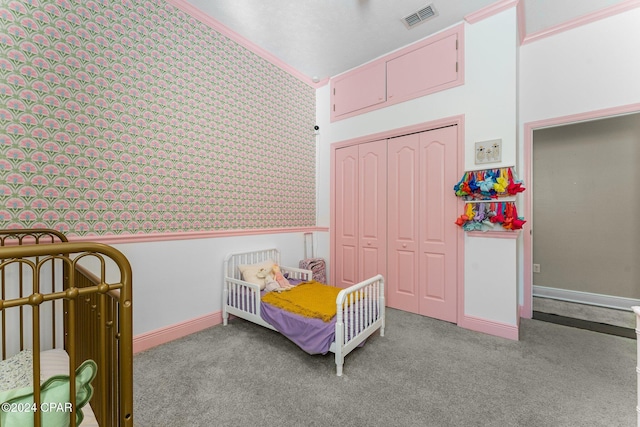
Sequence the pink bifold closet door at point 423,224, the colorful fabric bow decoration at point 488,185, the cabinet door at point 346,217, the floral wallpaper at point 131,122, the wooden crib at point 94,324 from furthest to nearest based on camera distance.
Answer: the cabinet door at point 346,217 < the pink bifold closet door at point 423,224 < the colorful fabric bow decoration at point 488,185 < the floral wallpaper at point 131,122 < the wooden crib at point 94,324

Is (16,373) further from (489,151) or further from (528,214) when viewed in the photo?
(528,214)

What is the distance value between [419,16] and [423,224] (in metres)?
2.11

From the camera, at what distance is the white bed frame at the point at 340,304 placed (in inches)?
74.8

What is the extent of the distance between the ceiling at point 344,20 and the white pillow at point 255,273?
2.50 metres

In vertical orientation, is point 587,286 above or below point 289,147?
below

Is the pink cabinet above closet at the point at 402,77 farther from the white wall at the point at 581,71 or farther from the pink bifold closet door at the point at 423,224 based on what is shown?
the white wall at the point at 581,71

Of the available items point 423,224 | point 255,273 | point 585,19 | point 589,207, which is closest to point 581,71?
point 585,19

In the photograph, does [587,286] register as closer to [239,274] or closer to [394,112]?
[394,112]

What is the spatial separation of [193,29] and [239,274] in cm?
246

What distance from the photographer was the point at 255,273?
2.72 m

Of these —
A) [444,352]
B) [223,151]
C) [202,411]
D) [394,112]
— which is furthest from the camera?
[394,112]

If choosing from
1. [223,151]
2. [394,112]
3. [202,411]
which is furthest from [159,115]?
[394,112]

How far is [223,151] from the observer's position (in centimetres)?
278

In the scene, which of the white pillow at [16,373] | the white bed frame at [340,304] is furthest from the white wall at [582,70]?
the white pillow at [16,373]
